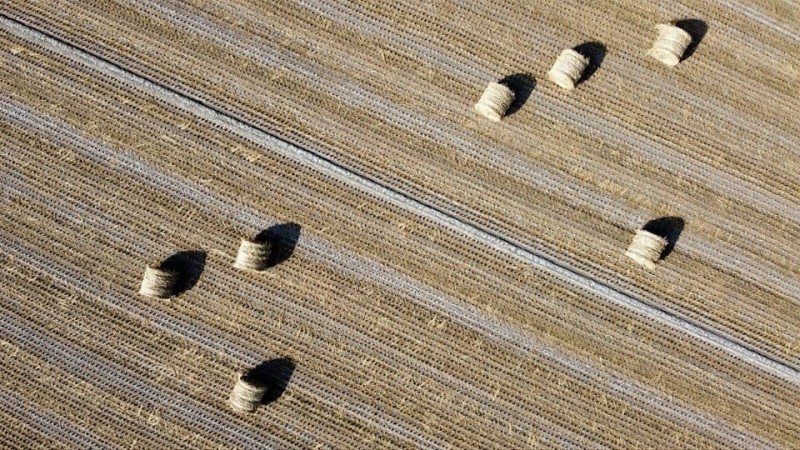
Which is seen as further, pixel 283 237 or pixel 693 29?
pixel 693 29

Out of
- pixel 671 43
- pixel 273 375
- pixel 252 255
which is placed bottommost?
pixel 273 375

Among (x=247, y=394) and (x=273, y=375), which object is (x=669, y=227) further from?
(x=247, y=394)

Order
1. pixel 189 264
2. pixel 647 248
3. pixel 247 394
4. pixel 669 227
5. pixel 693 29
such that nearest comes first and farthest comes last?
pixel 247 394, pixel 647 248, pixel 189 264, pixel 669 227, pixel 693 29

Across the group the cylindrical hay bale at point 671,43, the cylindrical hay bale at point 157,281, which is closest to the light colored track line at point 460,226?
the cylindrical hay bale at point 157,281

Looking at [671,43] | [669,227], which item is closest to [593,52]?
[671,43]

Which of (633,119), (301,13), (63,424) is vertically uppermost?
(633,119)

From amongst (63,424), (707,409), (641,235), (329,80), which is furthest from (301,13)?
(707,409)

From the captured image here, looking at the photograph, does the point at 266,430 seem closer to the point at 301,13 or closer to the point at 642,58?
the point at 301,13

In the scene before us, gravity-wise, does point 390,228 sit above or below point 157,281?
above
